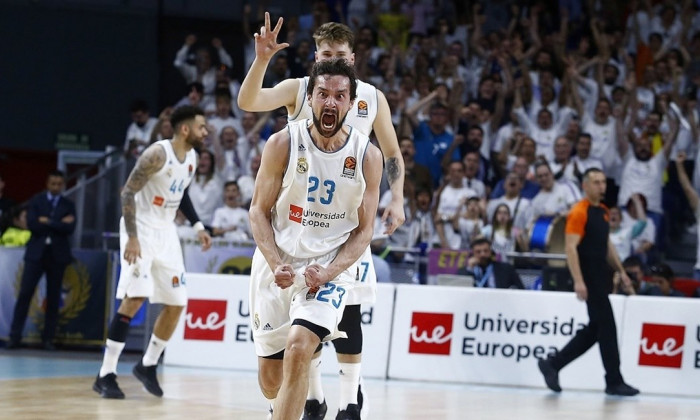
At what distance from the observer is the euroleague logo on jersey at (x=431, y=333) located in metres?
13.5

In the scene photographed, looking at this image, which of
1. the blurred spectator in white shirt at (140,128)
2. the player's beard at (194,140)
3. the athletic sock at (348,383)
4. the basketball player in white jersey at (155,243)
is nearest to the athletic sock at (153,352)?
the basketball player in white jersey at (155,243)

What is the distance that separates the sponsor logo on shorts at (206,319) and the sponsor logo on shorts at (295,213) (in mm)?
7096

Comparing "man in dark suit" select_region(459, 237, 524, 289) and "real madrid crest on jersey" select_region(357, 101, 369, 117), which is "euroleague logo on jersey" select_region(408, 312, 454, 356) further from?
"real madrid crest on jersey" select_region(357, 101, 369, 117)

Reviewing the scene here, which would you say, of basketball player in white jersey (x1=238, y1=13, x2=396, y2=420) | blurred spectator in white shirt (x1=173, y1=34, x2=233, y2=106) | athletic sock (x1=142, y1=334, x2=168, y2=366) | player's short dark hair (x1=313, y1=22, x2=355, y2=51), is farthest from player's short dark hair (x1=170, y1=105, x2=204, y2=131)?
blurred spectator in white shirt (x1=173, y1=34, x2=233, y2=106)

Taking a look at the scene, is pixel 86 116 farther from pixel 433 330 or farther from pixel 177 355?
pixel 433 330

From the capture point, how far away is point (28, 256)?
15586mm

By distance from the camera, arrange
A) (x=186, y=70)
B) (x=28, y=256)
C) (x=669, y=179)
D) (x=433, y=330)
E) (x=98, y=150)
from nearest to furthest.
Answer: (x=433, y=330) → (x=28, y=256) → (x=669, y=179) → (x=186, y=70) → (x=98, y=150)

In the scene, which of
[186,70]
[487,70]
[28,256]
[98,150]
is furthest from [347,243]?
[98,150]

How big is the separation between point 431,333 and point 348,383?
5565 mm

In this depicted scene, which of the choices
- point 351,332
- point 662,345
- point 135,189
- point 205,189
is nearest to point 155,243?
point 135,189

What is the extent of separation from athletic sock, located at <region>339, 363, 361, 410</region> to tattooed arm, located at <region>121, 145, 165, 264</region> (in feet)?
10.1

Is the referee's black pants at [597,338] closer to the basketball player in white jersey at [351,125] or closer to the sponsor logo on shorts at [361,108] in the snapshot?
the basketball player in white jersey at [351,125]

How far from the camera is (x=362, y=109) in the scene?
805 centimetres

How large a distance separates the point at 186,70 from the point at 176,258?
9.62 m
